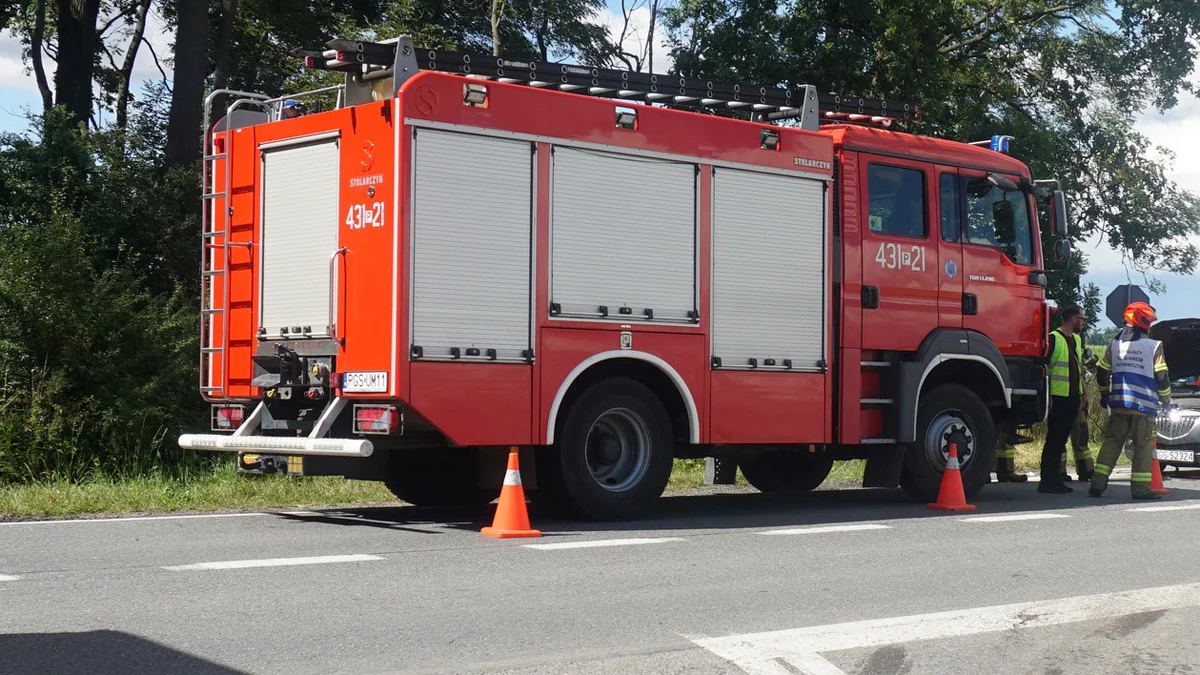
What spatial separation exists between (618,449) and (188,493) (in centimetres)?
366

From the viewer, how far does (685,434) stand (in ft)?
35.6

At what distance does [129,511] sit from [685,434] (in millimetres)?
4201

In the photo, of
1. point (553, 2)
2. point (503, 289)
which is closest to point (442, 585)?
point (503, 289)

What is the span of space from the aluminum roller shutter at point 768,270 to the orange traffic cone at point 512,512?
225 centimetres

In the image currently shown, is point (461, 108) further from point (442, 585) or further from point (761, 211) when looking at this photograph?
point (442, 585)

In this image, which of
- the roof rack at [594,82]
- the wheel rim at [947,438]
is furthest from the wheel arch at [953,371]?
the roof rack at [594,82]

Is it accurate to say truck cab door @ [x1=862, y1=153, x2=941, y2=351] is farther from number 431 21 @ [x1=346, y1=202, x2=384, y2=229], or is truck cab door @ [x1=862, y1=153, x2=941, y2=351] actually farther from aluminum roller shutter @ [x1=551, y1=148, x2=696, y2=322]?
number 431 21 @ [x1=346, y1=202, x2=384, y2=229]

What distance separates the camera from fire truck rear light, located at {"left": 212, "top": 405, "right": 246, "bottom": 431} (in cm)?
1053

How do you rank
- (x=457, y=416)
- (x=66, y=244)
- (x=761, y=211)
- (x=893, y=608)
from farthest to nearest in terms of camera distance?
(x=66, y=244) → (x=761, y=211) → (x=457, y=416) → (x=893, y=608)

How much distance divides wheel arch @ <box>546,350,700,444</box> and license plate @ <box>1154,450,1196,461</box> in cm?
860

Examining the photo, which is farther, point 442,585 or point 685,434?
point 685,434

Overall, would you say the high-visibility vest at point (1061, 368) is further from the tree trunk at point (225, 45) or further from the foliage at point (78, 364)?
the tree trunk at point (225, 45)

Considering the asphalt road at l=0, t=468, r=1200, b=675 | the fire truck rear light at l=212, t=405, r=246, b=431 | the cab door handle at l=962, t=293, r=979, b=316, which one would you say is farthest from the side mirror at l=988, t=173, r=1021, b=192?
the fire truck rear light at l=212, t=405, r=246, b=431

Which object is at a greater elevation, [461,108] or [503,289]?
[461,108]
